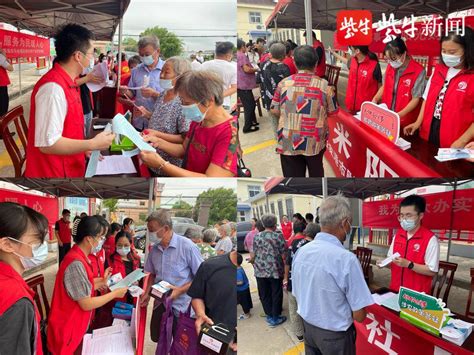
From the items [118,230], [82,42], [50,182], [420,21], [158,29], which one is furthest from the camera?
[118,230]

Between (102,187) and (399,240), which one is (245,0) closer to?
(102,187)

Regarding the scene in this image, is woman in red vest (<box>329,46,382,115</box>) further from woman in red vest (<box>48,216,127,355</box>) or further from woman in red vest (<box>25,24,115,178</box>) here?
woman in red vest (<box>48,216,127,355</box>)

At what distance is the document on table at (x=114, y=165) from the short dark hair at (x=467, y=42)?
4.49 feet

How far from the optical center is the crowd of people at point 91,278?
147 centimetres

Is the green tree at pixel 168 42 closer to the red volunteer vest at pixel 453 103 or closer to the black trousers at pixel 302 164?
the black trousers at pixel 302 164

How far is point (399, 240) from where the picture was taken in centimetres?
221

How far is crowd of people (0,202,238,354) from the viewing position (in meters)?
1.47

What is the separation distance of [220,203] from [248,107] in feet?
4.67

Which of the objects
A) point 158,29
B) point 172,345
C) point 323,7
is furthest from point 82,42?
point 172,345

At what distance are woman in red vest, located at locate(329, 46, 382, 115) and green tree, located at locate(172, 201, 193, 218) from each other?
43.8 inches

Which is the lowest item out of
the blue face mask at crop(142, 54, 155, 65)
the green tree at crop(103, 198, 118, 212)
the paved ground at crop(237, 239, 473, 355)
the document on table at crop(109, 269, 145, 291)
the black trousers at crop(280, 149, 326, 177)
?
the paved ground at crop(237, 239, 473, 355)

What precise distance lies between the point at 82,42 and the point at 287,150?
121cm

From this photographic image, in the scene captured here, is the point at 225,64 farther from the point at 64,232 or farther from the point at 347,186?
the point at 64,232

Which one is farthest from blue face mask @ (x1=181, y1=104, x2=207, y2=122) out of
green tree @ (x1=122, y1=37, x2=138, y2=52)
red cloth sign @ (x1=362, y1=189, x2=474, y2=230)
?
red cloth sign @ (x1=362, y1=189, x2=474, y2=230)
